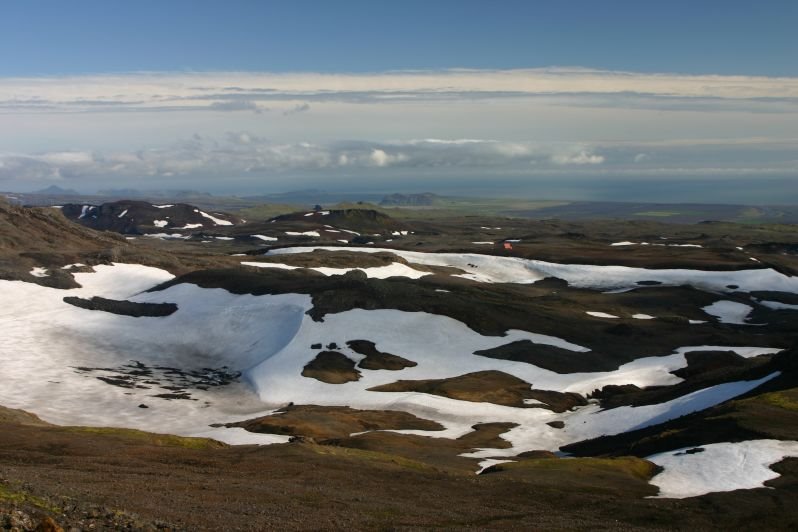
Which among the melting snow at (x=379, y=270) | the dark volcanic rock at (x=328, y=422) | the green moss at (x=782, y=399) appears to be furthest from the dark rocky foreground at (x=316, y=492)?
the melting snow at (x=379, y=270)

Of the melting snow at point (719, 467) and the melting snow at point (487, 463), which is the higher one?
the melting snow at point (719, 467)

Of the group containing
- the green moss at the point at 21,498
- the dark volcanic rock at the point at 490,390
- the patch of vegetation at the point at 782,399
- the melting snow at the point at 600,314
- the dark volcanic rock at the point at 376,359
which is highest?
the green moss at the point at 21,498

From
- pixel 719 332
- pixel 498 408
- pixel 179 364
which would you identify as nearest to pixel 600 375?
pixel 498 408

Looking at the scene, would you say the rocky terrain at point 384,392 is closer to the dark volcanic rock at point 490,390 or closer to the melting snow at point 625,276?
the dark volcanic rock at point 490,390

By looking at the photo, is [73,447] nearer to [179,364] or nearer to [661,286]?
[179,364]

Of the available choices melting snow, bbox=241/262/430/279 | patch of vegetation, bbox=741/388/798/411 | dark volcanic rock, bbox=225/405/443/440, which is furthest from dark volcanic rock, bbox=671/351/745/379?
melting snow, bbox=241/262/430/279

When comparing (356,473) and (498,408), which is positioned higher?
(356,473)
